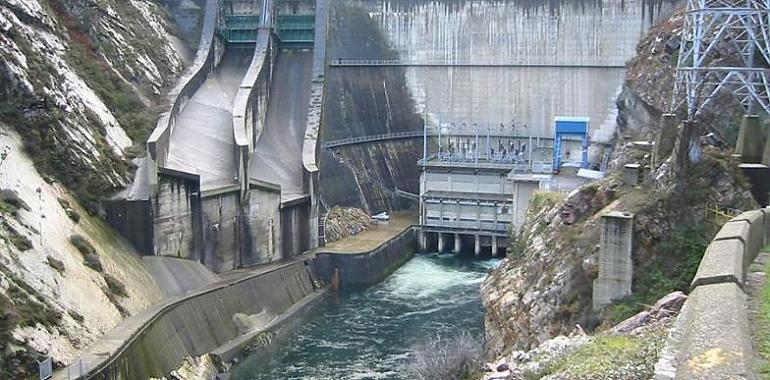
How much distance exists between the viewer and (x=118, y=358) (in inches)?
974

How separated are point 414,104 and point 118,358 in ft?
111

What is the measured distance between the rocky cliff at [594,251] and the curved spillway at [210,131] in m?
18.5

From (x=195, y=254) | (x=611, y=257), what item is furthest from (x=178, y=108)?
(x=611, y=257)

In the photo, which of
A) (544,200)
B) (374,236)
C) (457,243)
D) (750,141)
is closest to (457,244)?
(457,243)

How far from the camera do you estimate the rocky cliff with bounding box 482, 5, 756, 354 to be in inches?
725

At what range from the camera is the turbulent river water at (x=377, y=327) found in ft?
95.5

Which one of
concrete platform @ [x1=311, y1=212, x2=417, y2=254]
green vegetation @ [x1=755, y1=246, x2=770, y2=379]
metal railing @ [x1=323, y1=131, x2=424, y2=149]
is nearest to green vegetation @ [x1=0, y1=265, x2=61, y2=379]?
concrete platform @ [x1=311, y1=212, x2=417, y2=254]

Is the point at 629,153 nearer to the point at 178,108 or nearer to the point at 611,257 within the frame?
the point at 611,257

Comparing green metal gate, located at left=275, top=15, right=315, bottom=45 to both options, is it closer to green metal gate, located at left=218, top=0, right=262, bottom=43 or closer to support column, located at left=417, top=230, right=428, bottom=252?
green metal gate, located at left=218, top=0, right=262, bottom=43

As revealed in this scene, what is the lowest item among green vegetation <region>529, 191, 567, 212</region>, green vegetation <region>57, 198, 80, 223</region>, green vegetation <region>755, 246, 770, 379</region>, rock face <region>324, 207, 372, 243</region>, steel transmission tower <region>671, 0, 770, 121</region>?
rock face <region>324, 207, 372, 243</region>

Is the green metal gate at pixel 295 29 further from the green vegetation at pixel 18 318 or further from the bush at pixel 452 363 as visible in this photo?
the bush at pixel 452 363

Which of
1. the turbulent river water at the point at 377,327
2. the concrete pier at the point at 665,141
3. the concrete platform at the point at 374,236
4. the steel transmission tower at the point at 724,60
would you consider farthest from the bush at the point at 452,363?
the concrete platform at the point at 374,236

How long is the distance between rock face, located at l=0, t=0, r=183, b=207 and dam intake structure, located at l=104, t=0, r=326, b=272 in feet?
3.97

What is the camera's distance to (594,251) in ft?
65.0
